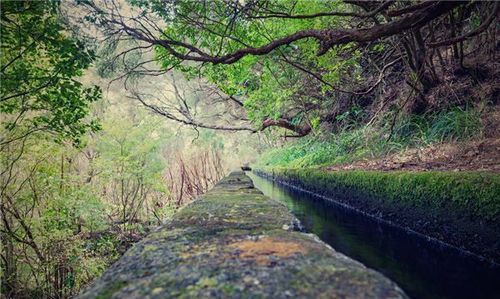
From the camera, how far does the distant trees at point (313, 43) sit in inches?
146

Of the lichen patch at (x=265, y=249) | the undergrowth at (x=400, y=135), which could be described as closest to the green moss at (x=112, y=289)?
the lichen patch at (x=265, y=249)

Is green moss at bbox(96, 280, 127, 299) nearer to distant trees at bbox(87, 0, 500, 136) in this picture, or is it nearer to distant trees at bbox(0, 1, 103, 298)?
distant trees at bbox(0, 1, 103, 298)

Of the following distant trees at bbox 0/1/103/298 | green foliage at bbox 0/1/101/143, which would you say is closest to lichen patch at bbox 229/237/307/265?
green foliage at bbox 0/1/101/143

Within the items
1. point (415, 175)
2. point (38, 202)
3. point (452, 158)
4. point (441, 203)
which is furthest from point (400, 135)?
point (38, 202)

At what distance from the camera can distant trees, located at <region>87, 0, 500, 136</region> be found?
3709 millimetres

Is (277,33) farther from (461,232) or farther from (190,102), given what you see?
(190,102)

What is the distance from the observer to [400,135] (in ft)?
21.3

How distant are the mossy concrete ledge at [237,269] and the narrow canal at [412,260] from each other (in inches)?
22.7

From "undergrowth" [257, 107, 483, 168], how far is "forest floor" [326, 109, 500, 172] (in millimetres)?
154

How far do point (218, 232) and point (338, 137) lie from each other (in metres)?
8.57

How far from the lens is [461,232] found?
2988mm

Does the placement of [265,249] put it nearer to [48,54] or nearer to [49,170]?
[48,54]

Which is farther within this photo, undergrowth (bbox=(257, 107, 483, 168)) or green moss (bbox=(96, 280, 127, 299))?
undergrowth (bbox=(257, 107, 483, 168))

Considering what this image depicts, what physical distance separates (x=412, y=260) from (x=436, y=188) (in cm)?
88
